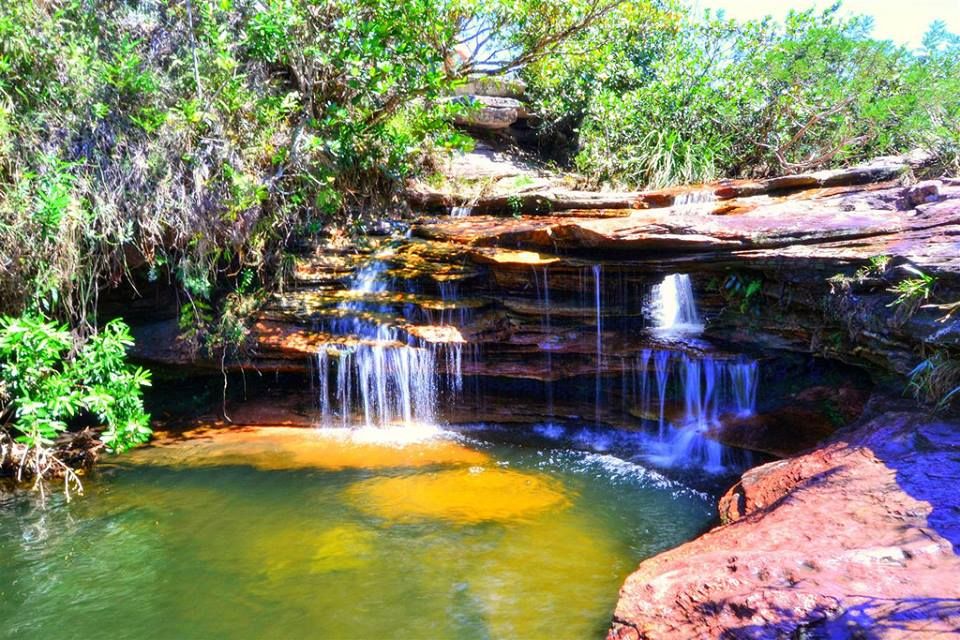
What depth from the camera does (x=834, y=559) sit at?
138 inches

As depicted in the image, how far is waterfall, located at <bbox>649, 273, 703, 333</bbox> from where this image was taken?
8.09m

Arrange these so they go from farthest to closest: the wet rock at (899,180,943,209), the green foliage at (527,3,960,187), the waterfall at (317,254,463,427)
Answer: the green foliage at (527,3,960,187) → the waterfall at (317,254,463,427) → the wet rock at (899,180,943,209)

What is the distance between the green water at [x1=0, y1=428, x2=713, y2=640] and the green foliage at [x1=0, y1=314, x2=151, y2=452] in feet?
2.34

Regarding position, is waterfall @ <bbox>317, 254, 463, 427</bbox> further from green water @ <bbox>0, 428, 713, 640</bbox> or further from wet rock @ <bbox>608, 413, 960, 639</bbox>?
wet rock @ <bbox>608, 413, 960, 639</bbox>

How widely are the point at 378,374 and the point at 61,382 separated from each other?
341 cm

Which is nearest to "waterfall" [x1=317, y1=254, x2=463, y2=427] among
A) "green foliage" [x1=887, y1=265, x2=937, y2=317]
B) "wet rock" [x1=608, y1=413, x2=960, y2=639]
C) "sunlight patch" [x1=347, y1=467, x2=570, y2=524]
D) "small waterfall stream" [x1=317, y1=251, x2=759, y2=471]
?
"small waterfall stream" [x1=317, y1=251, x2=759, y2=471]

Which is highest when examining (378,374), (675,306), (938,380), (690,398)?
(675,306)

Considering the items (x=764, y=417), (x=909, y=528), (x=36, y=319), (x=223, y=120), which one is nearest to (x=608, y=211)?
(x=764, y=417)

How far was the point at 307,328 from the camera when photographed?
8469mm

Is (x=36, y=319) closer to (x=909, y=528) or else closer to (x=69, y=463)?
(x=69, y=463)

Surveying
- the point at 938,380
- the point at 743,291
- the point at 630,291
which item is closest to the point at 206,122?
the point at 630,291

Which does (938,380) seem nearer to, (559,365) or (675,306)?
(675,306)

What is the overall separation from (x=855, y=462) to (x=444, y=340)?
477 cm

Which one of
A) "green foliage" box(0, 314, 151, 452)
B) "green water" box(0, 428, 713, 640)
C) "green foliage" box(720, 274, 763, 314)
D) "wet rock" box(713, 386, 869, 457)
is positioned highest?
"green foliage" box(720, 274, 763, 314)
